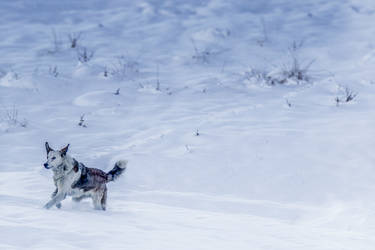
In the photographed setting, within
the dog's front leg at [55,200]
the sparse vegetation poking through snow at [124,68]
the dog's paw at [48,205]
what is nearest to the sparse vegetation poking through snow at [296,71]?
the sparse vegetation poking through snow at [124,68]

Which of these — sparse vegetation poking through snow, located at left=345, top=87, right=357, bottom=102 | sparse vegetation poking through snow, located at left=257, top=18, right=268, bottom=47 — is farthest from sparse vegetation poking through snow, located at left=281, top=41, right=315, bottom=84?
sparse vegetation poking through snow, located at left=257, top=18, right=268, bottom=47

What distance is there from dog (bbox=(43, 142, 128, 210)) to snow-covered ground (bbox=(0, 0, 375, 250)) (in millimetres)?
147

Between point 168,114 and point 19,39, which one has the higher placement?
point 19,39

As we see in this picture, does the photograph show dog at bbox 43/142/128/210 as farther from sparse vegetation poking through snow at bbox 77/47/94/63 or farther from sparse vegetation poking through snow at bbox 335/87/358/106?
sparse vegetation poking through snow at bbox 77/47/94/63

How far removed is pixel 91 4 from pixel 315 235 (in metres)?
10.4

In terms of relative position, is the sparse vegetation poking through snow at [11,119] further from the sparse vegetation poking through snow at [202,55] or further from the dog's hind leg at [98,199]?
the sparse vegetation poking through snow at [202,55]

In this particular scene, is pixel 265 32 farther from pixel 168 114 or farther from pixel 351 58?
pixel 168 114

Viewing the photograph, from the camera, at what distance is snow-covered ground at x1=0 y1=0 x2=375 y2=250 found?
180 inches

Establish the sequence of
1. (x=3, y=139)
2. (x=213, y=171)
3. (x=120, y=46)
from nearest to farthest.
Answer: (x=213, y=171)
(x=3, y=139)
(x=120, y=46)

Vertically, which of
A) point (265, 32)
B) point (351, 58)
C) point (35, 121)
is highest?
point (265, 32)

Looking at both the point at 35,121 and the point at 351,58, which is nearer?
the point at 35,121

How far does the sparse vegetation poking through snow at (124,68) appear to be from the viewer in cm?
994

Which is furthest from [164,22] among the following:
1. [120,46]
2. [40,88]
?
[40,88]

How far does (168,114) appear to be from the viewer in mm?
8570
